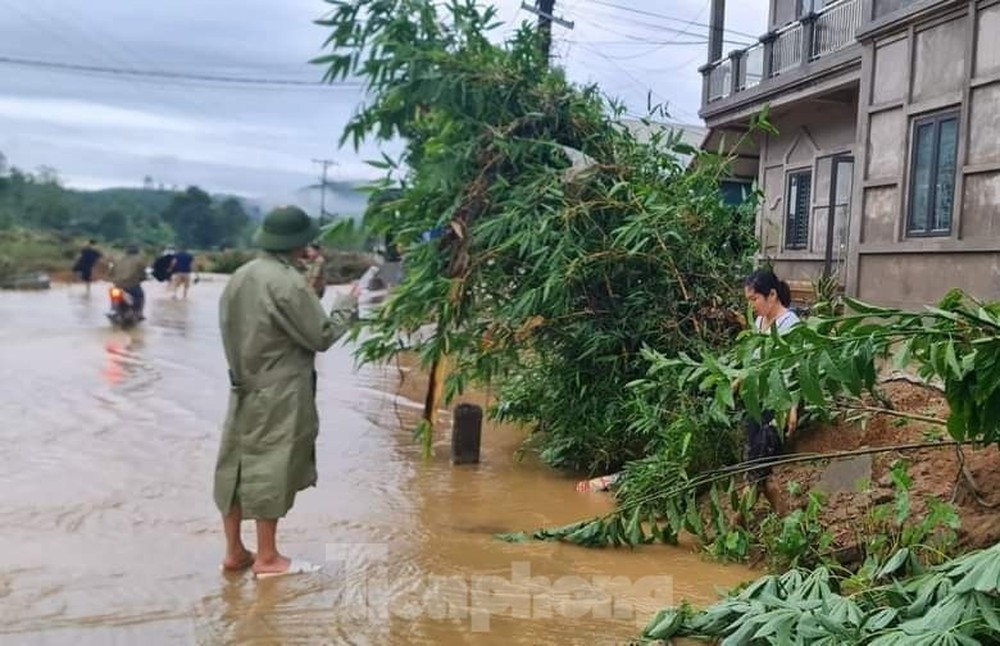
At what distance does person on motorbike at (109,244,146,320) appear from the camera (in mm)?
16606

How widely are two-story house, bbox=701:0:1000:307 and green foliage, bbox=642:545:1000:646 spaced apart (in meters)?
4.74

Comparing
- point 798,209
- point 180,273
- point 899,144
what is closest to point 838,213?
point 798,209

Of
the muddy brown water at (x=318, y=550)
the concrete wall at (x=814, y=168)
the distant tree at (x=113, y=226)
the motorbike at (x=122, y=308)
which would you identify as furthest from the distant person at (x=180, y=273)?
the concrete wall at (x=814, y=168)

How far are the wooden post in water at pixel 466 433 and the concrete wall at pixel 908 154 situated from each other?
4625 millimetres

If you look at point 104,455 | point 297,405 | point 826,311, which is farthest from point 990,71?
point 104,455

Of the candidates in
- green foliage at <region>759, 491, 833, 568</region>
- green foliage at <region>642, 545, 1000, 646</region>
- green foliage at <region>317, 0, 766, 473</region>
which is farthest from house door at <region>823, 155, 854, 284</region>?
green foliage at <region>642, 545, 1000, 646</region>

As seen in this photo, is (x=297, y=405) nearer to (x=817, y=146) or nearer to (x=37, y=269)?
(x=817, y=146)

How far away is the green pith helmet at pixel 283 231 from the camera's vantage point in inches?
175

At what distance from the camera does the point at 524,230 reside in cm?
629

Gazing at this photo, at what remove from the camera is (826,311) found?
416 cm

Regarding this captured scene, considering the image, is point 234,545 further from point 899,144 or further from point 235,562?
point 899,144

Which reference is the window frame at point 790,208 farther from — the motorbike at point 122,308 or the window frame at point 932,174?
the motorbike at point 122,308

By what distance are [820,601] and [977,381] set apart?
916 mm

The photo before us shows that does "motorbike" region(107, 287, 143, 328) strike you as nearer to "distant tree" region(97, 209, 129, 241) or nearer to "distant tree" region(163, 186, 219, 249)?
"distant tree" region(97, 209, 129, 241)
